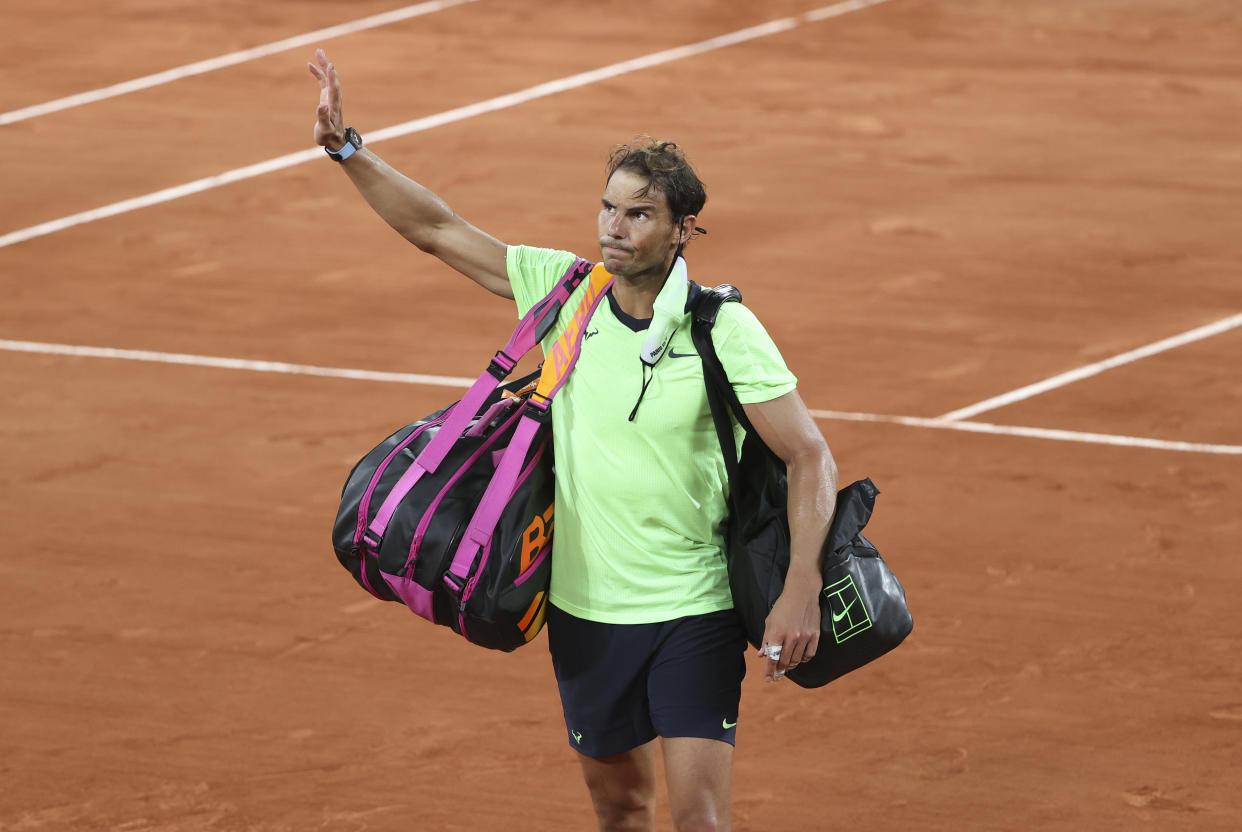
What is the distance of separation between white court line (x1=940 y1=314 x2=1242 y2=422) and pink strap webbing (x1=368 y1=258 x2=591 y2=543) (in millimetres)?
5389

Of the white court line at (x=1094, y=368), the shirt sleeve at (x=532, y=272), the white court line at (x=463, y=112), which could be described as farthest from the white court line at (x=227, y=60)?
the shirt sleeve at (x=532, y=272)

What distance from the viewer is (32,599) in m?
8.09

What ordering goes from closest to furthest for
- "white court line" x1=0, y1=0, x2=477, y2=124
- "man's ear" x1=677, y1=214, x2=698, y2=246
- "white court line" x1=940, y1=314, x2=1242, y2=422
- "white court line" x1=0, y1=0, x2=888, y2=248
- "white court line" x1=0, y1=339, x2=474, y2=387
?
"man's ear" x1=677, y1=214, x2=698, y2=246
"white court line" x1=940, y1=314, x2=1242, y2=422
"white court line" x1=0, y1=339, x2=474, y2=387
"white court line" x1=0, y1=0, x2=888, y2=248
"white court line" x1=0, y1=0, x2=477, y2=124

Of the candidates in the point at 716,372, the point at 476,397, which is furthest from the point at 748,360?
the point at 476,397

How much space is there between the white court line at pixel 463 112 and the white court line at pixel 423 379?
7.70ft

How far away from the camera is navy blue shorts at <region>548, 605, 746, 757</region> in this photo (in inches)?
188

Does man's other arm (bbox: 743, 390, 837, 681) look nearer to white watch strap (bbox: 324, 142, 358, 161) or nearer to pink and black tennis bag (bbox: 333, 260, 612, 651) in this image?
pink and black tennis bag (bbox: 333, 260, 612, 651)

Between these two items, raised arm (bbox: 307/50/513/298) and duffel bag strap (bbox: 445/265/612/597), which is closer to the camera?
duffel bag strap (bbox: 445/265/612/597)

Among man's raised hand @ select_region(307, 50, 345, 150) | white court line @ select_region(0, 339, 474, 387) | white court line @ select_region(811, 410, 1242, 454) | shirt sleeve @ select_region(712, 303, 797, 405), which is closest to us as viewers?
shirt sleeve @ select_region(712, 303, 797, 405)

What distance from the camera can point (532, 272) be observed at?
16.4 feet

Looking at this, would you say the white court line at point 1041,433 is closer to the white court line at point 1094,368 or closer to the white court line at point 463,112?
the white court line at point 1094,368

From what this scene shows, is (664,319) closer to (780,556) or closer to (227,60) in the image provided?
(780,556)

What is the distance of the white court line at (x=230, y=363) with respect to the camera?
1058cm

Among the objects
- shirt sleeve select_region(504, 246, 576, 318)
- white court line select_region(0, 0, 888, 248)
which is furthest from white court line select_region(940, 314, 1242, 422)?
white court line select_region(0, 0, 888, 248)
